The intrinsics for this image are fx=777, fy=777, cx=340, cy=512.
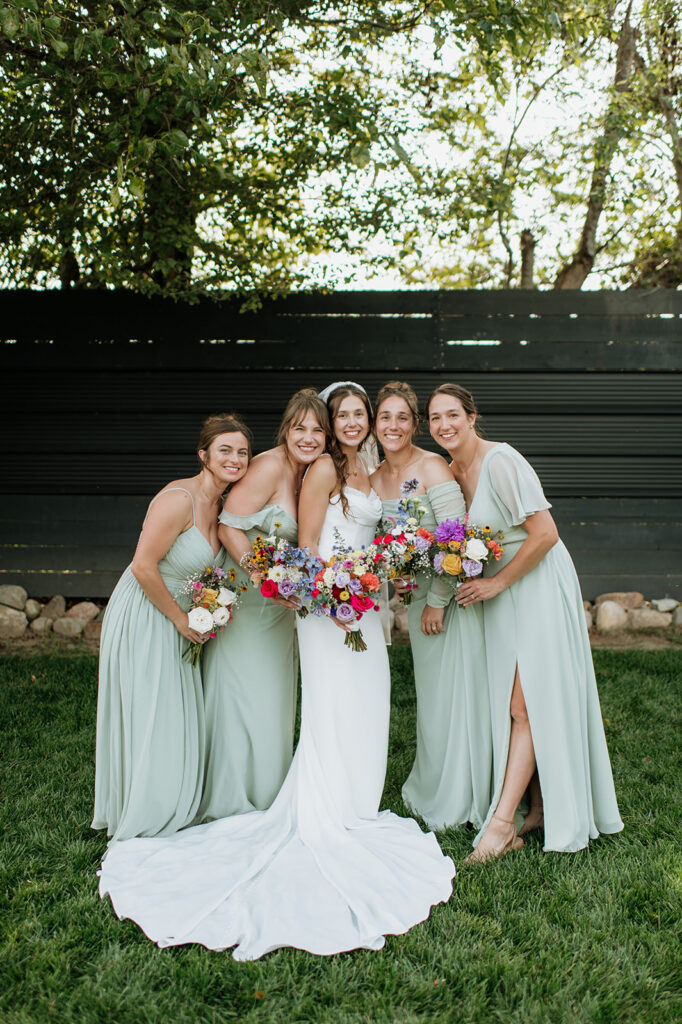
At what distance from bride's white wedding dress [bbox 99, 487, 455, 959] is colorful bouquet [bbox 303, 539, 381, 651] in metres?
0.28

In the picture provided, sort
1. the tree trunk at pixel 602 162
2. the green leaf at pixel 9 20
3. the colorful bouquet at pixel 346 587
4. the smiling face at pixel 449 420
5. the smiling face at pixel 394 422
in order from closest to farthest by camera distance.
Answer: the green leaf at pixel 9 20 < the colorful bouquet at pixel 346 587 < the smiling face at pixel 449 420 < the smiling face at pixel 394 422 < the tree trunk at pixel 602 162

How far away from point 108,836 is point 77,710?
2.02 m

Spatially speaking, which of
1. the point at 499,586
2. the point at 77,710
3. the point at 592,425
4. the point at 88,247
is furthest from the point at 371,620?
the point at 592,425

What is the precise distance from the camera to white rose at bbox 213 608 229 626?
385 cm

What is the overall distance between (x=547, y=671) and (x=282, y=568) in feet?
4.48

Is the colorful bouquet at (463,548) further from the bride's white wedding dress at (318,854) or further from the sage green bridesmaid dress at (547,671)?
the bride's white wedding dress at (318,854)

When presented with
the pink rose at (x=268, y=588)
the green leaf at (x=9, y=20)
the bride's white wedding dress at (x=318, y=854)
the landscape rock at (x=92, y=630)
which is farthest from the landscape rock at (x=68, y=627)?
the green leaf at (x=9, y=20)

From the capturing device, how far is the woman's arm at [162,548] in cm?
382

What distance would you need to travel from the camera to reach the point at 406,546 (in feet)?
12.4

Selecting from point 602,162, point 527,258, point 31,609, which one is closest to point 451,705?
point 31,609

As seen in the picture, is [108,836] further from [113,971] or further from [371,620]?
[371,620]

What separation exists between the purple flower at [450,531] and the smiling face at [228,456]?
1.06 meters

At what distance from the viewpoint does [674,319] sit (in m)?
8.12

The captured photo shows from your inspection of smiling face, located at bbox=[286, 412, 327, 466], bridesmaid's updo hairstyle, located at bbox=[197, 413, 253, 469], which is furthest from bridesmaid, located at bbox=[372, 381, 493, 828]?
bridesmaid's updo hairstyle, located at bbox=[197, 413, 253, 469]
